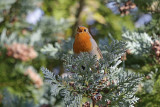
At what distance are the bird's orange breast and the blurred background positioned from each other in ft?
0.56

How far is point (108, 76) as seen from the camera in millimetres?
938

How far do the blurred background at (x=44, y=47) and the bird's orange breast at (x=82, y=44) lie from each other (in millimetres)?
171

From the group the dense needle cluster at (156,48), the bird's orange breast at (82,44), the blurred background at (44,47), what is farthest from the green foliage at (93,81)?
the dense needle cluster at (156,48)

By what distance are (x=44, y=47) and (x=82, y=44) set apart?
22.5 inches

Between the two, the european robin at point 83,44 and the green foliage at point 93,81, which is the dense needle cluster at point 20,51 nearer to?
the european robin at point 83,44

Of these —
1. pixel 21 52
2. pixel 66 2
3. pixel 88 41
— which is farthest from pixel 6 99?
pixel 66 2

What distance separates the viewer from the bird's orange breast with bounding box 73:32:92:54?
111 centimetres

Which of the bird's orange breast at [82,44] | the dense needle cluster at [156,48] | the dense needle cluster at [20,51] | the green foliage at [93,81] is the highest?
the dense needle cluster at [20,51]

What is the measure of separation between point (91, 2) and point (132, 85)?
126 inches

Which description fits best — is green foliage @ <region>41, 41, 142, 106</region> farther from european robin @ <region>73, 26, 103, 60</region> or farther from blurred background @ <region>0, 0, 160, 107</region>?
blurred background @ <region>0, 0, 160, 107</region>

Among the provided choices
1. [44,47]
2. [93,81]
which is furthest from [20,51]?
[93,81]

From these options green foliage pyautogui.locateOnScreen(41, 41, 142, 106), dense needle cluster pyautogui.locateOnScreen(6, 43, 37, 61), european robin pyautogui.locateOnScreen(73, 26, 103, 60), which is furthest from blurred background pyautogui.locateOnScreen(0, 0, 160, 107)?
green foliage pyautogui.locateOnScreen(41, 41, 142, 106)

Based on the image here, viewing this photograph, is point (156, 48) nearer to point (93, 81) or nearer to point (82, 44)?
point (82, 44)

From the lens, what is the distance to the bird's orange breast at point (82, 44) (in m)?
1.11
